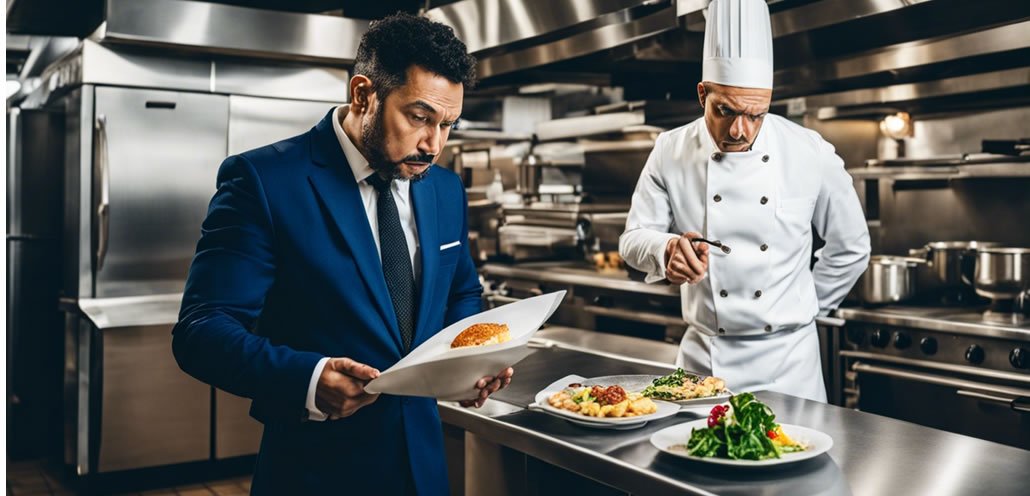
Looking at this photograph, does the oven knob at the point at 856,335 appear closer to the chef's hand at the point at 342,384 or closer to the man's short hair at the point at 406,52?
the man's short hair at the point at 406,52

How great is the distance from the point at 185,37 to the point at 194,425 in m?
2.17

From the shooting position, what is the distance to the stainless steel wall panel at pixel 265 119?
520 cm

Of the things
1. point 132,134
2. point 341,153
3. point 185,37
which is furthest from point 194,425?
point 341,153

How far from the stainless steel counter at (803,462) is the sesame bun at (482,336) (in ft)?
1.09

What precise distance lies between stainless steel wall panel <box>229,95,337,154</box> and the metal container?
3746 mm

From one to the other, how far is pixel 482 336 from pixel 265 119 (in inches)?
159

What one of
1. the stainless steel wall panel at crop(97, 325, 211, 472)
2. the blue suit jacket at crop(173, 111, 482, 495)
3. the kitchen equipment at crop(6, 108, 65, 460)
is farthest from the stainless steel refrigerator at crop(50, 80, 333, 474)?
the blue suit jacket at crop(173, 111, 482, 495)

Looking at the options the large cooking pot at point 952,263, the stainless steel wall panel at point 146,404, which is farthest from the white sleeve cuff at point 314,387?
the stainless steel wall panel at point 146,404

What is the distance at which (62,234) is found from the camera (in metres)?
5.69

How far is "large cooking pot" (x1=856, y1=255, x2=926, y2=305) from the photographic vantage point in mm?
3750

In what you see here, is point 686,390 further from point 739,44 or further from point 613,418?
point 739,44

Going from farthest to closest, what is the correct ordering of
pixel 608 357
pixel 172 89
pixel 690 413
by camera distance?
1. pixel 172 89
2. pixel 608 357
3. pixel 690 413

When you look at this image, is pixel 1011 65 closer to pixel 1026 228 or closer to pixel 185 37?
pixel 1026 228

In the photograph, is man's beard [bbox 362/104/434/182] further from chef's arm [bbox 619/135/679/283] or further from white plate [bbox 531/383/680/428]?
chef's arm [bbox 619/135/679/283]
